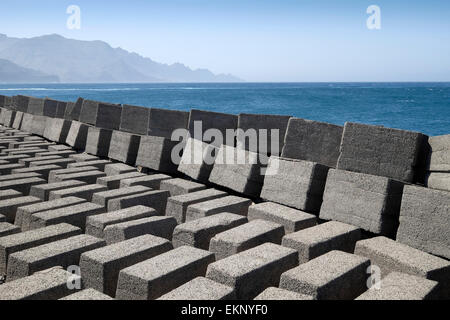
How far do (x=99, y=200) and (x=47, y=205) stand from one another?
0.58 metres

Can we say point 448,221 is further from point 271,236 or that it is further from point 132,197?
point 132,197

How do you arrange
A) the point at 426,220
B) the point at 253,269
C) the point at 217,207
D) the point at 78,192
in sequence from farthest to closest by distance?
the point at 78,192, the point at 217,207, the point at 426,220, the point at 253,269

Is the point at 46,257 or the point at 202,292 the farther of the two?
the point at 46,257

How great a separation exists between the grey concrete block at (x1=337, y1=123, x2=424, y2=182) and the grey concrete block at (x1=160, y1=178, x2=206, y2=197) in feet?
5.95

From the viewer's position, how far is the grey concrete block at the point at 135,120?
7973mm

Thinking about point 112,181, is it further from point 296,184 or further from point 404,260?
point 404,260

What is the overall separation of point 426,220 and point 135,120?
571 centimetres

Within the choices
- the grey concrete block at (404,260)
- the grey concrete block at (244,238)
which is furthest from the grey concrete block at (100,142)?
the grey concrete block at (404,260)

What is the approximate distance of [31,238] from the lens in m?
3.62

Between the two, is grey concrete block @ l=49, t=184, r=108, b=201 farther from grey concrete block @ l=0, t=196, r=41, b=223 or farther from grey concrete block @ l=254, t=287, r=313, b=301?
grey concrete block @ l=254, t=287, r=313, b=301

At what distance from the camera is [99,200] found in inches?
194

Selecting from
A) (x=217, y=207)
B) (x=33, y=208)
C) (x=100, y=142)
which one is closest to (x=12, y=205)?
(x=33, y=208)

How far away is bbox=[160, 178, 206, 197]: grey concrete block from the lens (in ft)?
17.7
